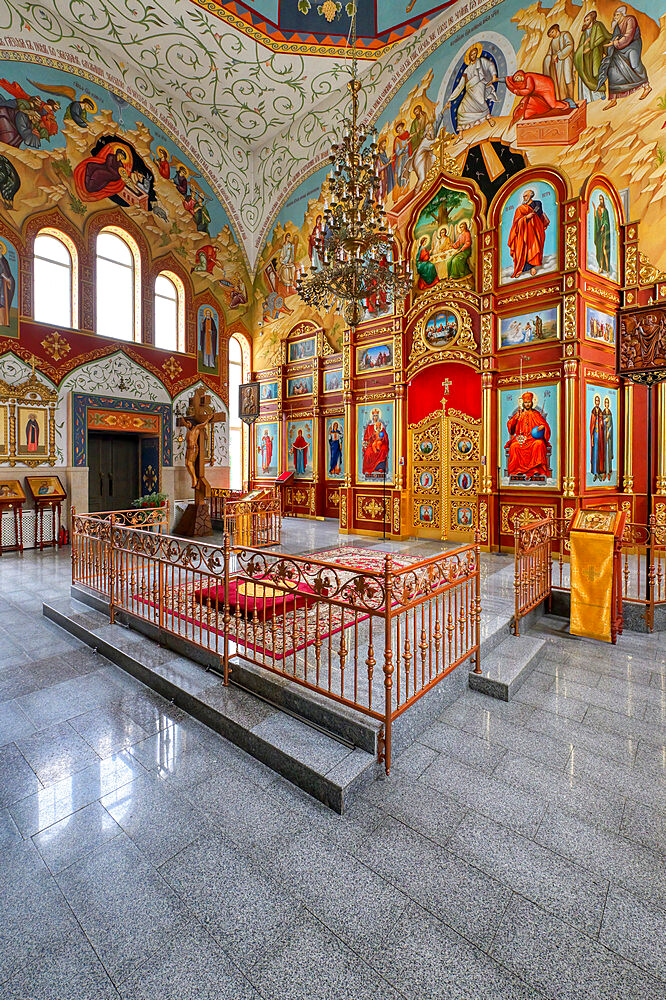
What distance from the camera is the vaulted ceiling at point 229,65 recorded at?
34.7 feet

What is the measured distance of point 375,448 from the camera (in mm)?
11164

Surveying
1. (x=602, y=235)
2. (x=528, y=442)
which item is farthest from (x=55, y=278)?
(x=602, y=235)

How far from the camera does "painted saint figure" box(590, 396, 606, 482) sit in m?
8.29

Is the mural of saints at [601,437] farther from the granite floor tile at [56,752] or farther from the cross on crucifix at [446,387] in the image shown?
the granite floor tile at [56,752]

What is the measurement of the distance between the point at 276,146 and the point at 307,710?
56.8ft

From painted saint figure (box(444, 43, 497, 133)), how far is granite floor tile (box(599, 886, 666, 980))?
12.2 m

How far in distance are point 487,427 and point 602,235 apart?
154 inches

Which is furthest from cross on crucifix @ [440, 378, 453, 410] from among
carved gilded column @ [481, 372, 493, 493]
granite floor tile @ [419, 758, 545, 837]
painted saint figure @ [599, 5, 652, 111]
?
granite floor tile @ [419, 758, 545, 837]

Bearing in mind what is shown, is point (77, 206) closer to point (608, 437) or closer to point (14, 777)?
point (14, 777)

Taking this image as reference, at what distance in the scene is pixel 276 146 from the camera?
14664mm

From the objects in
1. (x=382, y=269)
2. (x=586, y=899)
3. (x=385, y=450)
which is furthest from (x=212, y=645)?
(x=385, y=450)

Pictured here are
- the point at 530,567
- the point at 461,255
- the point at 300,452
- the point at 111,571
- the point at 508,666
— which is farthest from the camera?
the point at 300,452

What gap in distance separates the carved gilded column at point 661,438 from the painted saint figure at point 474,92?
6564 mm

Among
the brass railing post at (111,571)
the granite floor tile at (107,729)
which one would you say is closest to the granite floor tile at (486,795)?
the granite floor tile at (107,729)
